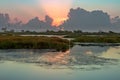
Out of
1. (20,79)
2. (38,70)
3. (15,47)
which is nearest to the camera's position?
(20,79)

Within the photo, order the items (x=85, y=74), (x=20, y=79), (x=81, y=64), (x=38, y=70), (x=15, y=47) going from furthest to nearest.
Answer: (x=15, y=47) < (x=81, y=64) < (x=38, y=70) < (x=85, y=74) < (x=20, y=79)

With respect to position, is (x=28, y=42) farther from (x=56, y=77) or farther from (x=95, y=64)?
(x=56, y=77)

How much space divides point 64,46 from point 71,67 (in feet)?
70.3

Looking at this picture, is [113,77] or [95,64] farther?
[95,64]

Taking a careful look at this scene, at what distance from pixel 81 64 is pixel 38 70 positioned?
508 centimetres

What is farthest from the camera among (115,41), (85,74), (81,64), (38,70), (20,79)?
(115,41)

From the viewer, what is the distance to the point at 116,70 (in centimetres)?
2633

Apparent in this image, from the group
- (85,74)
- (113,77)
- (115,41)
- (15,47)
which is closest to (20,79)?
(85,74)

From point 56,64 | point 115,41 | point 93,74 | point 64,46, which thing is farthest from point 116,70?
point 115,41

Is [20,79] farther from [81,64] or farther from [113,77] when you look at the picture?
[81,64]

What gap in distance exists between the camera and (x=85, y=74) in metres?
24.3

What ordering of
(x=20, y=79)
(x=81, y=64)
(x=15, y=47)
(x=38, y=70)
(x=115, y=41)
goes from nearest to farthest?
(x=20, y=79) < (x=38, y=70) < (x=81, y=64) < (x=15, y=47) < (x=115, y=41)

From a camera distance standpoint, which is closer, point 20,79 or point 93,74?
point 20,79

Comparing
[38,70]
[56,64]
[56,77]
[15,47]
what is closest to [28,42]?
[15,47]
